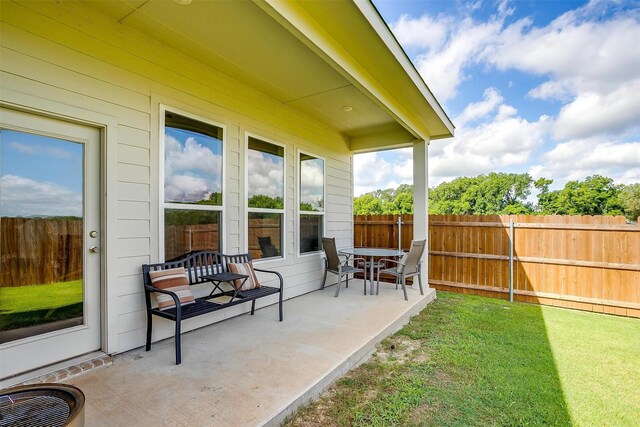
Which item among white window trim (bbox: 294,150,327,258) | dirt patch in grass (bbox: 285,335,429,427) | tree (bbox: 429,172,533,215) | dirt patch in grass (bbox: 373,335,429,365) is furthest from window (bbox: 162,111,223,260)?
tree (bbox: 429,172,533,215)

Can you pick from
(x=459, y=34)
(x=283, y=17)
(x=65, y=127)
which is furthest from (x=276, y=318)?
(x=459, y=34)

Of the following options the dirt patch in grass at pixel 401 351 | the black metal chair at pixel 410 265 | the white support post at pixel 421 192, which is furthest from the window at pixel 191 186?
the white support post at pixel 421 192

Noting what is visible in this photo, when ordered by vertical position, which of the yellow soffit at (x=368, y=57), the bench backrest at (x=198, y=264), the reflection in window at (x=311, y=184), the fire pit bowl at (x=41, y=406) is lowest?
the fire pit bowl at (x=41, y=406)

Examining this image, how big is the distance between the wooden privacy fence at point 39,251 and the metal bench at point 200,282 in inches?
21.8

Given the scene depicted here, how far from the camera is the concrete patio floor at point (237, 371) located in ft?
5.95

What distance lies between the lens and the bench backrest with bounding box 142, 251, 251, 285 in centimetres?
281

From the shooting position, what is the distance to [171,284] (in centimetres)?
274

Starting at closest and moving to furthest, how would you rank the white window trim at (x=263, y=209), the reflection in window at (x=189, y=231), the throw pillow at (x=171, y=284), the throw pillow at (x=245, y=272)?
the throw pillow at (x=171, y=284), the reflection in window at (x=189, y=231), the throw pillow at (x=245, y=272), the white window trim at (x=263, y=209)

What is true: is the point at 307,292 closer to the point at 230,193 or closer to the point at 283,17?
the point at 230,193

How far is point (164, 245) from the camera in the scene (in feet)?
9.62

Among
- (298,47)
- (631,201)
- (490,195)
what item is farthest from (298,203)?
(631,201)

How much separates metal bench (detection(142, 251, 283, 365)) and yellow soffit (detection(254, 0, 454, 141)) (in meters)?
2.35

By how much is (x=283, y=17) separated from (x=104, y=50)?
1.65m

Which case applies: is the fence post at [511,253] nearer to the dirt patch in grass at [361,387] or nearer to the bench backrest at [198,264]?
the dirt patch in grass at [361,387]
